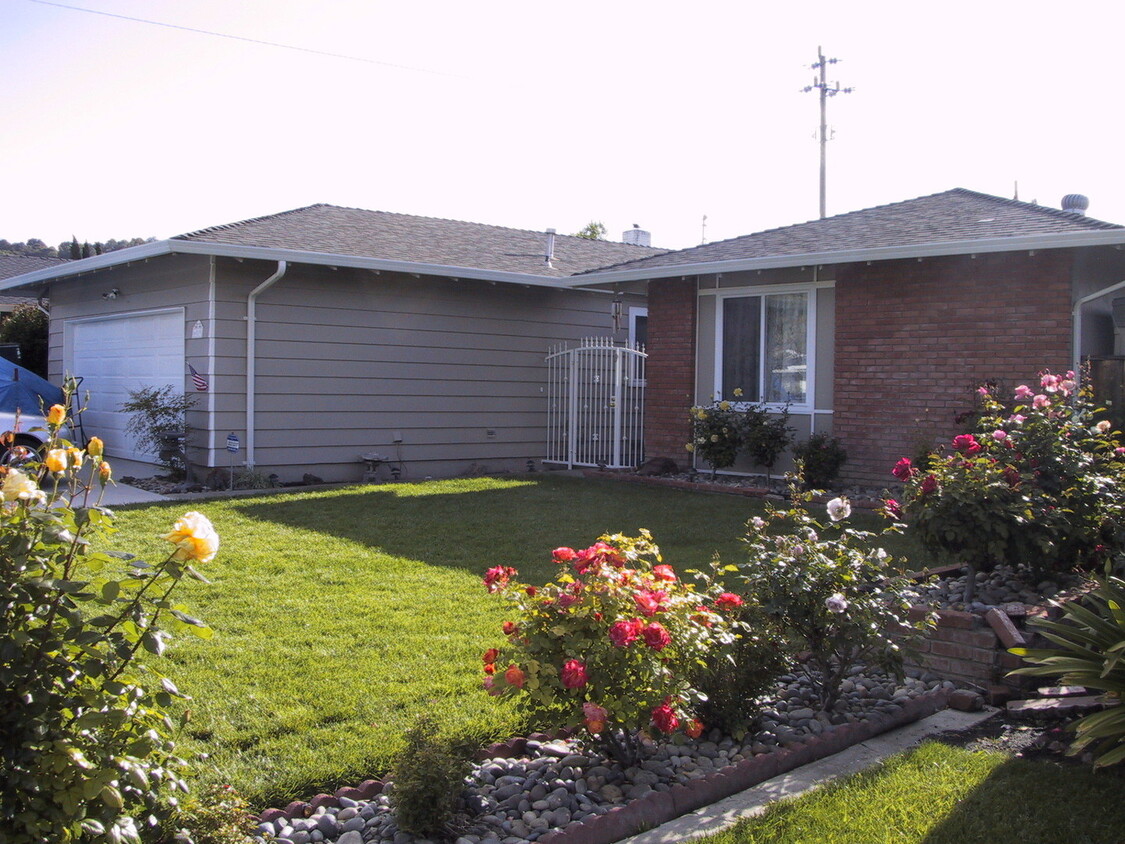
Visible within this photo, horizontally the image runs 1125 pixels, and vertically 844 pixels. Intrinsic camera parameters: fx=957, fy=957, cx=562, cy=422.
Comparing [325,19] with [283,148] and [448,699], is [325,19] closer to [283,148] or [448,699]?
[283,148]

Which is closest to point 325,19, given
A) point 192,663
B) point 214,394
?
point 214,394

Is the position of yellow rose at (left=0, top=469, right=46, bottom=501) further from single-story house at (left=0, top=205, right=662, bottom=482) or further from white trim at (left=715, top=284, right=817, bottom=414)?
white trim at (left=715, top=284, right=817, bottom=414)

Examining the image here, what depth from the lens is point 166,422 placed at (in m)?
11.5

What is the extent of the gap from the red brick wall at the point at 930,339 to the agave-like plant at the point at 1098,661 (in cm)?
571

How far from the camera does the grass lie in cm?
313

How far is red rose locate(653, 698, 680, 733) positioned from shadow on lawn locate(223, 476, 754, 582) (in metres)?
3.25

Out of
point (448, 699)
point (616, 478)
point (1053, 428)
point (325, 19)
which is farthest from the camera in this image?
point (325, 19)

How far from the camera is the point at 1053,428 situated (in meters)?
5.58

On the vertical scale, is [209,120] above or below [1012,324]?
above

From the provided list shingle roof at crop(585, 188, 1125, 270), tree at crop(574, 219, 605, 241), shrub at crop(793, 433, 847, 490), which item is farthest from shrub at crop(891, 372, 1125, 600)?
→ tree at crop(574, 219, 605, 241)

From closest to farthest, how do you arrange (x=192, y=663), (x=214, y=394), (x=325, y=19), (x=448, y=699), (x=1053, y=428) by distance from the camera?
(x=448, y=699)
(x=192, y=663)
(x=1053, y=428)
(x=214, y=394)
(x=325, y=19)

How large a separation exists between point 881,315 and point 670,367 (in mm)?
2936

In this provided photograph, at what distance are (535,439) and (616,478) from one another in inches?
99.1

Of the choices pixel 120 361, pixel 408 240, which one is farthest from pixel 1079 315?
pixel 120 361
